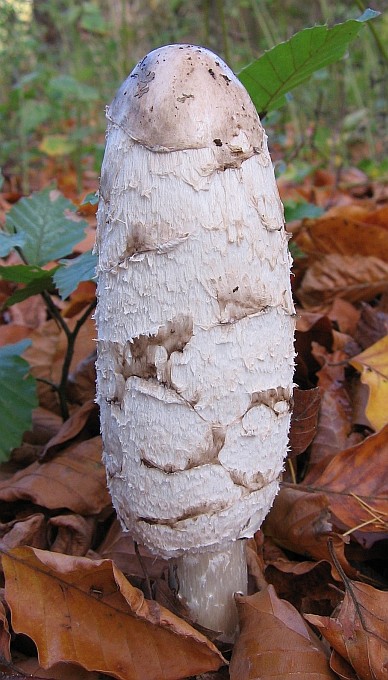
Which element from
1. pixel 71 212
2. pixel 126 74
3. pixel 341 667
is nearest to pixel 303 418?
pixel 341 667

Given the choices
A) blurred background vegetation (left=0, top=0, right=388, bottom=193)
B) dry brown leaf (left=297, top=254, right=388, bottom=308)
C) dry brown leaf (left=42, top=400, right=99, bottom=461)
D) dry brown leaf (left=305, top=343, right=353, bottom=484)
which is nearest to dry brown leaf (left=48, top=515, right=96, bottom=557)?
dry brown leaf (left=42, top=400, right=99, bottom=461)

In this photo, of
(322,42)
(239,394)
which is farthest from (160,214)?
(322,42)

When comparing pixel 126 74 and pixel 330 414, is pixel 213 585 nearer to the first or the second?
pixel 330 414

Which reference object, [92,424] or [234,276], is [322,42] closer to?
[234,276]

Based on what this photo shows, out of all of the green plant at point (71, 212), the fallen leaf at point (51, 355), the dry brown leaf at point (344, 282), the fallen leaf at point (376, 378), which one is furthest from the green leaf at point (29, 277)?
the dry brown leaf at point (344, 282)

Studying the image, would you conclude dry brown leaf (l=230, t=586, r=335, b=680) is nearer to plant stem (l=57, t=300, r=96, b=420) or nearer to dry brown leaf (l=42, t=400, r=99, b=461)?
dry brown leaf (l=42, t=400, r=99, b=461)

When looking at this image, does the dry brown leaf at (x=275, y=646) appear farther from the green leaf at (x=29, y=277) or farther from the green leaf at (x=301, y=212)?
the green leaf at (x=301, y=212)
